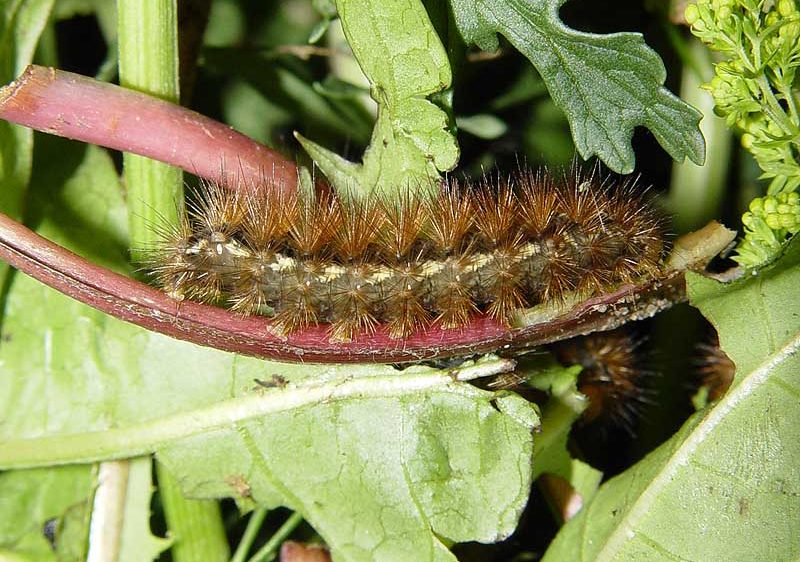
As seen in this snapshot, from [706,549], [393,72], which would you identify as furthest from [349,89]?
[706,549]

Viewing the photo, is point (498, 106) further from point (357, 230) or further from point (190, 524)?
point (190, 524)

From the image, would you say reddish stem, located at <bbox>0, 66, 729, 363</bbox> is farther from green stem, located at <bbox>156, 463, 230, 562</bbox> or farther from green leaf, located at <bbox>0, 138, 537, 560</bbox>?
green stem, located at <bbox>156, 463, 230, 562</bbox>

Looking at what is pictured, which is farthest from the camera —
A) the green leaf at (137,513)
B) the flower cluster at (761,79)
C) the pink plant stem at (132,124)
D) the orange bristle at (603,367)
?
the orange bristle at (603,367)

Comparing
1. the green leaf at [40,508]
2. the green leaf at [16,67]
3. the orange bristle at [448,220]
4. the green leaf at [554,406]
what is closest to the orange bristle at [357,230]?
the orange bristle at [448,220]

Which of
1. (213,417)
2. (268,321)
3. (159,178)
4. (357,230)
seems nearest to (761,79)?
(357,230)

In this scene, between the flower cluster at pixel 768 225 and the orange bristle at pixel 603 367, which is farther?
the orange bristle at pixel 603 367

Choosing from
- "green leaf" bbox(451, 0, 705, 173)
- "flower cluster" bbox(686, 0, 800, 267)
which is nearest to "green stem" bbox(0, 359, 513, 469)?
"green leaf" bbox(451, 0, 705, 173)

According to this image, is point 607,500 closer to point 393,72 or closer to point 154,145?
point 393,72

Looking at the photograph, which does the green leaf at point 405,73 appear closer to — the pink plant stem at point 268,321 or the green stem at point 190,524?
the pink plant stem at point 268,321
